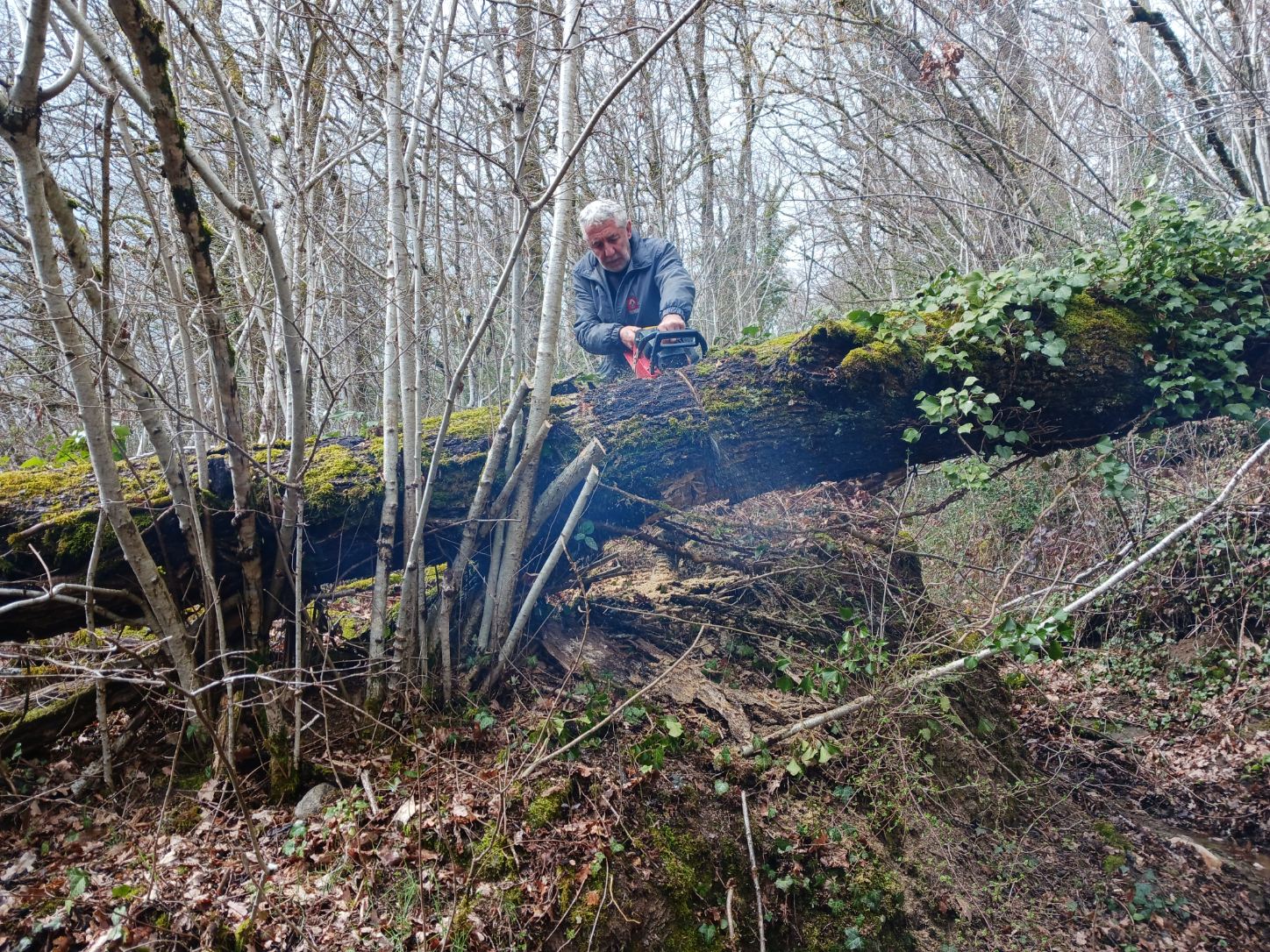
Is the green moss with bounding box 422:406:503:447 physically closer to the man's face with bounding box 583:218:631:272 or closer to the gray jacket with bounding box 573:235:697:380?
the gray jacket with bounding box 573:235:697:380

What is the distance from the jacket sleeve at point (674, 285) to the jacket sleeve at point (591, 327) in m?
0.36

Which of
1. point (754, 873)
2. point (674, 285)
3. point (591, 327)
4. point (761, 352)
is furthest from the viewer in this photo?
point (591, 327)

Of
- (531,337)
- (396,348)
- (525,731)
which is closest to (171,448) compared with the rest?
(396,348)

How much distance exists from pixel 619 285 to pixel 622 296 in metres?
0.08

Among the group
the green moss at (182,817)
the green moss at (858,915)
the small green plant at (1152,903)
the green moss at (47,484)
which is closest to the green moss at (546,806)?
the green moss at (858,915)

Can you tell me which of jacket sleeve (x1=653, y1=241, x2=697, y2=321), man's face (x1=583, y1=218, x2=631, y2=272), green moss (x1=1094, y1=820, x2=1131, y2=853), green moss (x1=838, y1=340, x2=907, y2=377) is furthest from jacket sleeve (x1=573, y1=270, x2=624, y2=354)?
green moss (x1=1094, y1=820, x2=1131, y2=853)

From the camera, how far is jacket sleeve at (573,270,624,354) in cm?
426

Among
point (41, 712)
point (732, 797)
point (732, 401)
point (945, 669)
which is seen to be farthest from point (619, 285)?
point (41, 712)

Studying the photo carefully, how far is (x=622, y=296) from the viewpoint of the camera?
4.51m

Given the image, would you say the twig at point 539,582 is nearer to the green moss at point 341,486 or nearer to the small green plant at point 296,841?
the green moss at point 341,486

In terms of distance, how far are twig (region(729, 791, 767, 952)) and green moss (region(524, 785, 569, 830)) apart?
0.86 metres

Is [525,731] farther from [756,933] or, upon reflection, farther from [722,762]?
[756,933]

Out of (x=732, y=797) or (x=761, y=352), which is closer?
(x=732, y=797)

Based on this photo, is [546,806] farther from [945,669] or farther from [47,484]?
[47,484]
